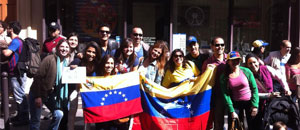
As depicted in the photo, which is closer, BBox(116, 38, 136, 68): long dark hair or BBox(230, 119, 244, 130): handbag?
BBox(230, 119, 244, 130): handbag

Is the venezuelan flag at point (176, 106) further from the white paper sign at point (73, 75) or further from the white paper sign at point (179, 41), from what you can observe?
the white paper sign at point (179, 41)

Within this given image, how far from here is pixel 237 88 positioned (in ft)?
18.1

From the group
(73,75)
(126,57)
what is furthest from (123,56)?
(73,75)

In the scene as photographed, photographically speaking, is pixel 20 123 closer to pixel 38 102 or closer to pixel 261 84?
pixel 38 102

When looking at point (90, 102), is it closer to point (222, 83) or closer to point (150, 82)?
point (150, 82)

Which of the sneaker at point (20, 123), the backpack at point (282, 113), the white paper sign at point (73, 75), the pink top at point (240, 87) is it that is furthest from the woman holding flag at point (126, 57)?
the sneaker at point (20, 123)

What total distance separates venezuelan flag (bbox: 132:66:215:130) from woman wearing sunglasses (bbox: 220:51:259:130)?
32cm

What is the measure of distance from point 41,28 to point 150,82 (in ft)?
15.2

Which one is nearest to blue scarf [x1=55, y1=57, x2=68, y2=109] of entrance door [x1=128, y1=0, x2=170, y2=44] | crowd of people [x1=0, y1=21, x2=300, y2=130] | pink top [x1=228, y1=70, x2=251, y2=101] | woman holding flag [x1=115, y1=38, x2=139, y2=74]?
crowd of people [x1=0, y1=21, x2=300, y2=130]

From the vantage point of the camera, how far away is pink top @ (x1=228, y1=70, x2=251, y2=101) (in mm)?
5477

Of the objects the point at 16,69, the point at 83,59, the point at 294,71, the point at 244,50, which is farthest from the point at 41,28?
the point at 294,71

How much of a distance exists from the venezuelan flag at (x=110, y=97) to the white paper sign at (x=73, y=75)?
20cm

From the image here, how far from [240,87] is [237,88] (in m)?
0.05

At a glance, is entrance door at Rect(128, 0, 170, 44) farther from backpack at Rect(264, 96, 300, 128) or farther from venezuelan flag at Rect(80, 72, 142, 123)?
backpack at Rect(264, 96, 300, 128)
